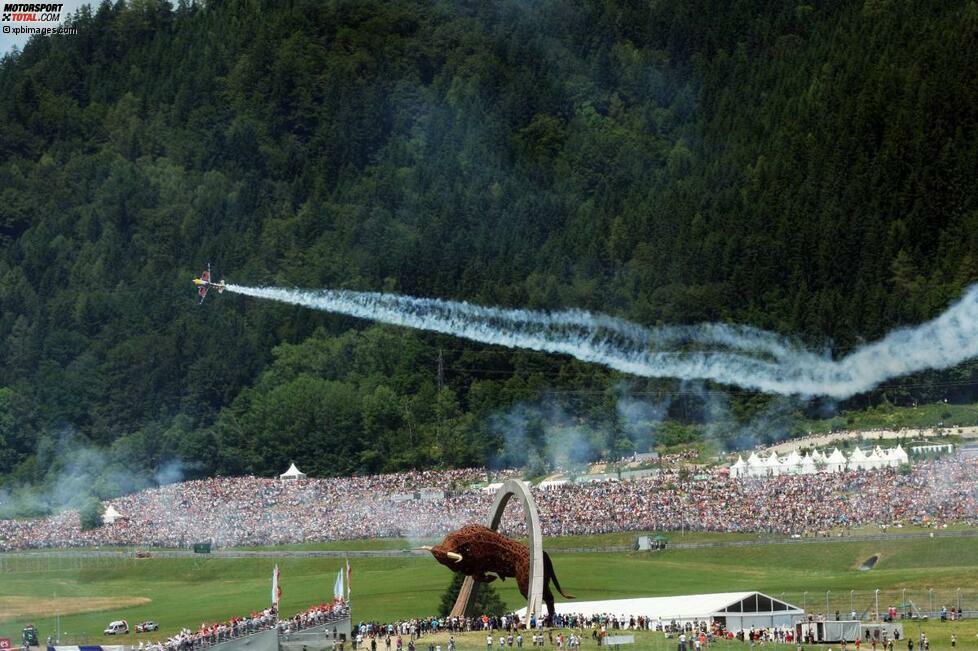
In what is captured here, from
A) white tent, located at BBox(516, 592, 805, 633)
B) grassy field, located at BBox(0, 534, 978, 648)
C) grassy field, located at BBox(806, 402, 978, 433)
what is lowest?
white tent, located at BBox(516, 592, 805, 633)

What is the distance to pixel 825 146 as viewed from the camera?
7421 inches

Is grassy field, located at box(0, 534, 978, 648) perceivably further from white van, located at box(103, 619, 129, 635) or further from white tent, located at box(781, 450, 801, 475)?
white tent, located at box(781, 450, 801, 475)

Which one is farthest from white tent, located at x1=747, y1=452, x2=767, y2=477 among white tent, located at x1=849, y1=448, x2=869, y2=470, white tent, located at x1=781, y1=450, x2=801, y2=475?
white tent, located at x1=849, y1=448, x2=869, y2=470

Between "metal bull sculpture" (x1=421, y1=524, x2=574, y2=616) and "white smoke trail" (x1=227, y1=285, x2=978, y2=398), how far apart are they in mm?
42911

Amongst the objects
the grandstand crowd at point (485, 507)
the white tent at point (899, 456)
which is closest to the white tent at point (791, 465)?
the grandstand crowd at point (485, 507)

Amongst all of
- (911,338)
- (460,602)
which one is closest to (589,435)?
(911,338)

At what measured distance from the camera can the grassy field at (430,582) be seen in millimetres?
88375

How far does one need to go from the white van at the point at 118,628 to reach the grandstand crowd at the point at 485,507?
962 inches

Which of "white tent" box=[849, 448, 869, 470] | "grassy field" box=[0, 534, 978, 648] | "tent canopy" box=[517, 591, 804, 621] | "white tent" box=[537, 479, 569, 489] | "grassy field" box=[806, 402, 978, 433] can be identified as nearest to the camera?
"tent canopy" box=[517, 591, 804, 621]

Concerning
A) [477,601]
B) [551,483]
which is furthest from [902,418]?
[477,601]

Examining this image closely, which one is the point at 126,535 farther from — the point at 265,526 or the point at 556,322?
the point at 556,322

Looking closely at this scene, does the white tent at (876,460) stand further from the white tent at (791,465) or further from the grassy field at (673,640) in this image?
the grassy field at (673,640)

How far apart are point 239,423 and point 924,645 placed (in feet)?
335

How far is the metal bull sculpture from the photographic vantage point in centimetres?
7831
